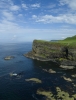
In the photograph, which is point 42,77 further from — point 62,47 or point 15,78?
point 62,47

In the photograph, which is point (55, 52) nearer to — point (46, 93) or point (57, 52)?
point (57, 52)

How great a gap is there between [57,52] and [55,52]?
7.21 feet

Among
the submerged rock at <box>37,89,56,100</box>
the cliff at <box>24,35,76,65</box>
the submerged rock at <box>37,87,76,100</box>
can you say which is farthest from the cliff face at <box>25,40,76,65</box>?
the submerged rock at <box>37,89,56,100</box>

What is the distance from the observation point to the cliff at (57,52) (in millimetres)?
128538

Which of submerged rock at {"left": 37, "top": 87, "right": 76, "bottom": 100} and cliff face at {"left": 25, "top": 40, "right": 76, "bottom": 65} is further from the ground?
cliff face at {"left": 25, "top": 40, "right": 76, "bottom": 65}

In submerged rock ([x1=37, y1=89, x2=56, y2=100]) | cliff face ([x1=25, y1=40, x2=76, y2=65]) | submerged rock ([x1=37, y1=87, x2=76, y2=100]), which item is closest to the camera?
submerged rock ([x1=37, y1=87, x2=76, y2=100])

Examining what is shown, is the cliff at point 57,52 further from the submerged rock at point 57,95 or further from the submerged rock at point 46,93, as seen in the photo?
the submerged rock at point 46,93

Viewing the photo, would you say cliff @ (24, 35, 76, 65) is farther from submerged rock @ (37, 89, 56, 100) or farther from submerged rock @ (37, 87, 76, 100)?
submerged rock @ (37, 89, 56, 100)

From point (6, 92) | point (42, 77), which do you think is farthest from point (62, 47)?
point (6, 92)

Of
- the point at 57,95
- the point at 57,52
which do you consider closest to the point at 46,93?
the point at 57,95

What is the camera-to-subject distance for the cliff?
129m

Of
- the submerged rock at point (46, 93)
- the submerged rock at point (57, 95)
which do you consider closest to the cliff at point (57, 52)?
the submerged rock at point (57, 95)

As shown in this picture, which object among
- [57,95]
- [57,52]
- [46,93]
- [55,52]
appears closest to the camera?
[57,95]

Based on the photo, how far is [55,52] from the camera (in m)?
144
